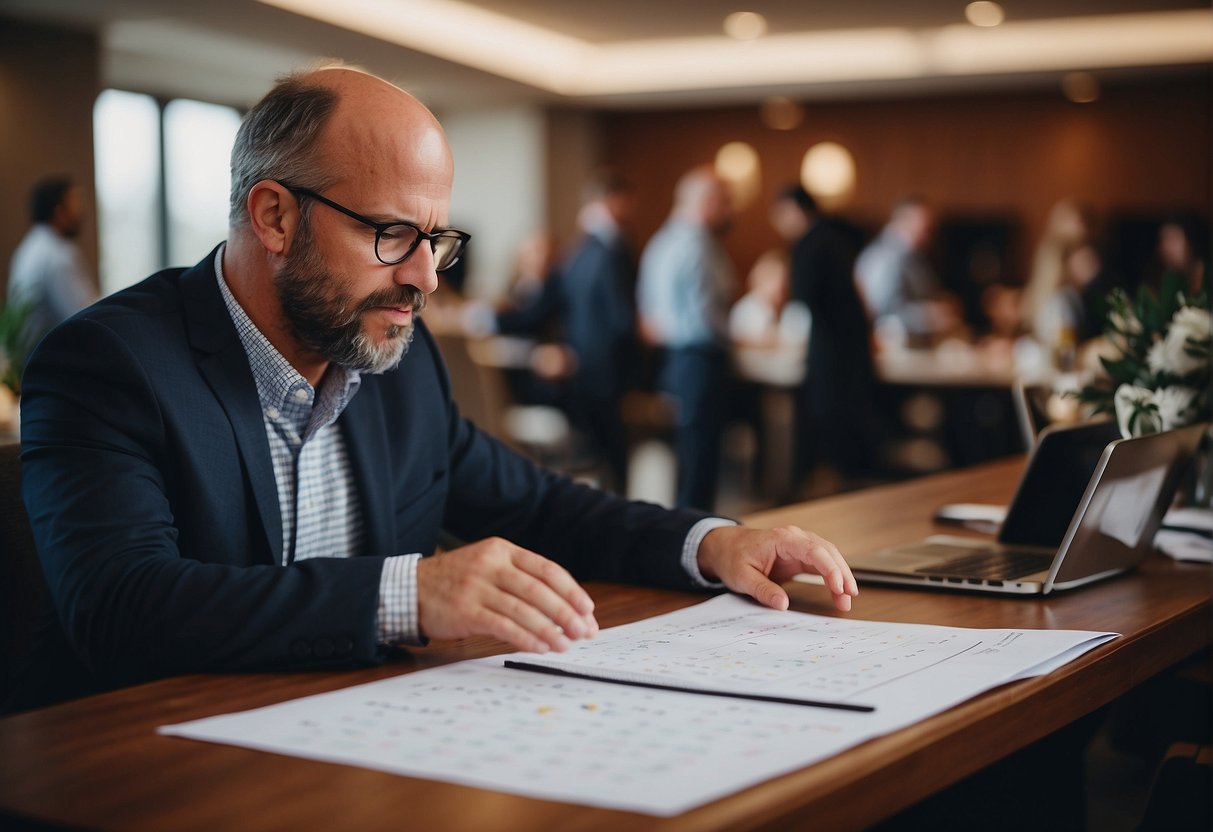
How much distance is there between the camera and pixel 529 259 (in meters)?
9.38

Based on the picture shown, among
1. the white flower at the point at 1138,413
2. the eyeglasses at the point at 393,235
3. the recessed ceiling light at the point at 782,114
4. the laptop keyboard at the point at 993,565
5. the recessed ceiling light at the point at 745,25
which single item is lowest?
the laptop keyboard at the point at 993,565

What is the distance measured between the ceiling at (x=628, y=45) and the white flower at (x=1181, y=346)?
21.2 feet

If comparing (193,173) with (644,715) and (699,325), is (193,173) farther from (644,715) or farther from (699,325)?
(644,715)

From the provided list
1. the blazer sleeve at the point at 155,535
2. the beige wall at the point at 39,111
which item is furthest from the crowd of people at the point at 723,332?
the blazer sleeve at the point at 155,535

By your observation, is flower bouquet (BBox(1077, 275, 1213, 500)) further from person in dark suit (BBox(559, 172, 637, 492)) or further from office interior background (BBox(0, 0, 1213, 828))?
office interior background (BBox(0, 0, 1213, 828))

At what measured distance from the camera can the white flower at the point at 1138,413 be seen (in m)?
1.92

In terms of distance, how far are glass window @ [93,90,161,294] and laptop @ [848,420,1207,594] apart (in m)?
8.74

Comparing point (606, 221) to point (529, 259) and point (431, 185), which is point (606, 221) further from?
point (431, 185)

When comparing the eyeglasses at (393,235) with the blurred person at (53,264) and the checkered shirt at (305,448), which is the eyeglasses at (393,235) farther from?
the blurred person at (53,264)

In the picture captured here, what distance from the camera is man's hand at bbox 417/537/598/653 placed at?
3.45 ft

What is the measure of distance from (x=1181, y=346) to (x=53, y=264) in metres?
5.90

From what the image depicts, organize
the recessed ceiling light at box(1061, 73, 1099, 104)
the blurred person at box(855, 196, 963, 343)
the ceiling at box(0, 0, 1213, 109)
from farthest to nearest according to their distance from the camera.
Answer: the recessed ceiling light at box(1061, 73, 1099, 104)
the blurred person at box(855, 196, 963, 343)
the ceiling at box(0, 0, 1213, 109)

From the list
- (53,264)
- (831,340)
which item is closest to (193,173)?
(53,264)

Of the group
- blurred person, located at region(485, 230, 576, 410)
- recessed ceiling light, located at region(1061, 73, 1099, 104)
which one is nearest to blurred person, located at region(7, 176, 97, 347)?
blurred person, located at region(485, 230, 576, 410)
